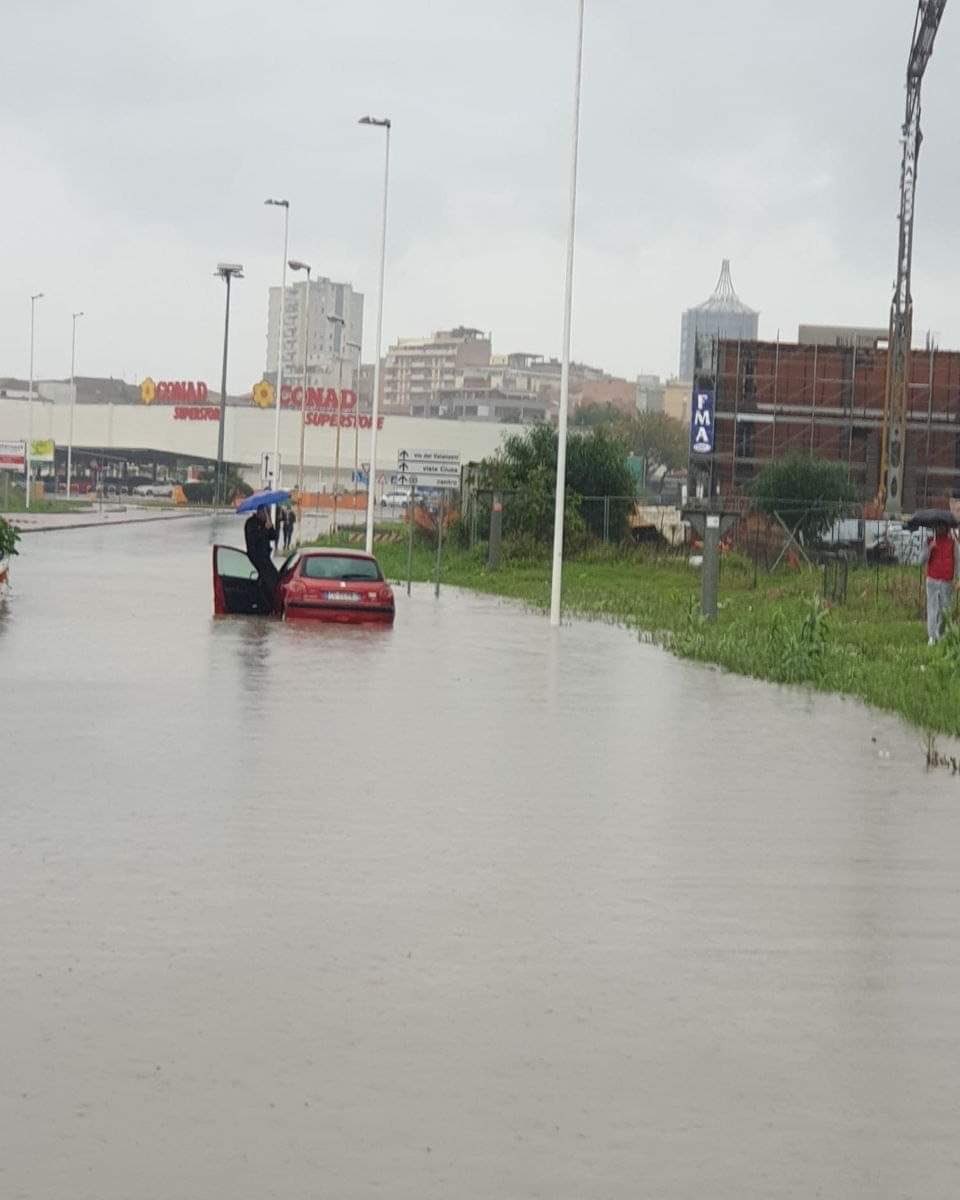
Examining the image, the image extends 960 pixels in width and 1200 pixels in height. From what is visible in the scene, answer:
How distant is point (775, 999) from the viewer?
26.8 ft

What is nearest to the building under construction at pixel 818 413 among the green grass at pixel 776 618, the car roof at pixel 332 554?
the green grass at pixel 776 618

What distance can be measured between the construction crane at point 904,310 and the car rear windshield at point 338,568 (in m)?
49.3

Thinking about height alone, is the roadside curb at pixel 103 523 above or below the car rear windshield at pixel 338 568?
below

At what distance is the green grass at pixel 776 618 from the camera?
75.8ft

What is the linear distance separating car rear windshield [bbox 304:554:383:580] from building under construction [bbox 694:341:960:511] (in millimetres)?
52154

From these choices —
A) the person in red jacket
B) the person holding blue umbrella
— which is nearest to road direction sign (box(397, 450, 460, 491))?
the person holding blue umbrella

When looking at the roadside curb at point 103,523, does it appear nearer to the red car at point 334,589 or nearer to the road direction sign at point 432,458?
the road direction sign at point 432,458

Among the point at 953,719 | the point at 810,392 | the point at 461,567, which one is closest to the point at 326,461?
the point at 810,392

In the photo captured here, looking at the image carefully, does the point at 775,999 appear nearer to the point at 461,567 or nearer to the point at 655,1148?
the point at 655,1148

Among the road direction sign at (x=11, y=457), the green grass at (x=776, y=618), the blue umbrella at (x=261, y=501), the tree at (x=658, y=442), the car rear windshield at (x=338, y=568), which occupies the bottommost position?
the green grass at (x=776, y=618)

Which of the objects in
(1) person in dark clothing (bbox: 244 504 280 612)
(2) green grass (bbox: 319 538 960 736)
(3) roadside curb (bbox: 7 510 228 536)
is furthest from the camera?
(3) roadside curb (bbox: 7 510 228 536)

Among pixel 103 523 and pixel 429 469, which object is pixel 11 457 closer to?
pixel 103 523

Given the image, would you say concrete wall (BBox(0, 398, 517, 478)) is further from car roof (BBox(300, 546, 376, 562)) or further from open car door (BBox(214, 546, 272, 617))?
car roof (BBox(300, 546, 376, 562))

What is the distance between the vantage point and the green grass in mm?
23094
